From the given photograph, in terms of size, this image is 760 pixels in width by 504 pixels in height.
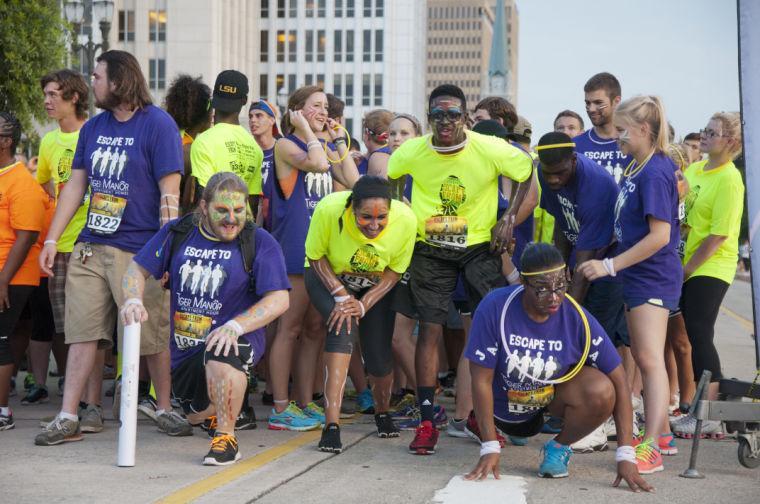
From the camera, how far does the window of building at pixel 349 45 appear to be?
96.0 metres

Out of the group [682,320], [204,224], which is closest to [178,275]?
[204,224]

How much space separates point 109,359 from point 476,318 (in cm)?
523

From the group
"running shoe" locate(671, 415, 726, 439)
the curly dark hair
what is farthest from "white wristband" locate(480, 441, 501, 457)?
the curly dark hair

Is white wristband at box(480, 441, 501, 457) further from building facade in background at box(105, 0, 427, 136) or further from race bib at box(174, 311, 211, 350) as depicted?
building facade in background at box(105, 0, 427, 136)

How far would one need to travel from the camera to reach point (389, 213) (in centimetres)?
673

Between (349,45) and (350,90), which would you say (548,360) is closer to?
(350,90)

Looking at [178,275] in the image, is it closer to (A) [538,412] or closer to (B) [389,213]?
(B) [389,213]

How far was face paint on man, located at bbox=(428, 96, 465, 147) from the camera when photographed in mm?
6949

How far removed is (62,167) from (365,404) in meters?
2.78

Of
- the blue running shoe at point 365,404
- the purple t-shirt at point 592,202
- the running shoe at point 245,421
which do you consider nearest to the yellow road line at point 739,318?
the blue running shoe at point 365,404

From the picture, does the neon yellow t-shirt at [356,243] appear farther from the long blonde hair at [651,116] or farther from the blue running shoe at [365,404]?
the blue running shoe at [365,404]

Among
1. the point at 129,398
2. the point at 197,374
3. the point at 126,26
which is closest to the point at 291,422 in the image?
the point at 197,374

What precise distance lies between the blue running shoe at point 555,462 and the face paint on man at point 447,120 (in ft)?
6.80

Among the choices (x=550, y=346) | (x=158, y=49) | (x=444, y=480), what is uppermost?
(x=158, y=49)
